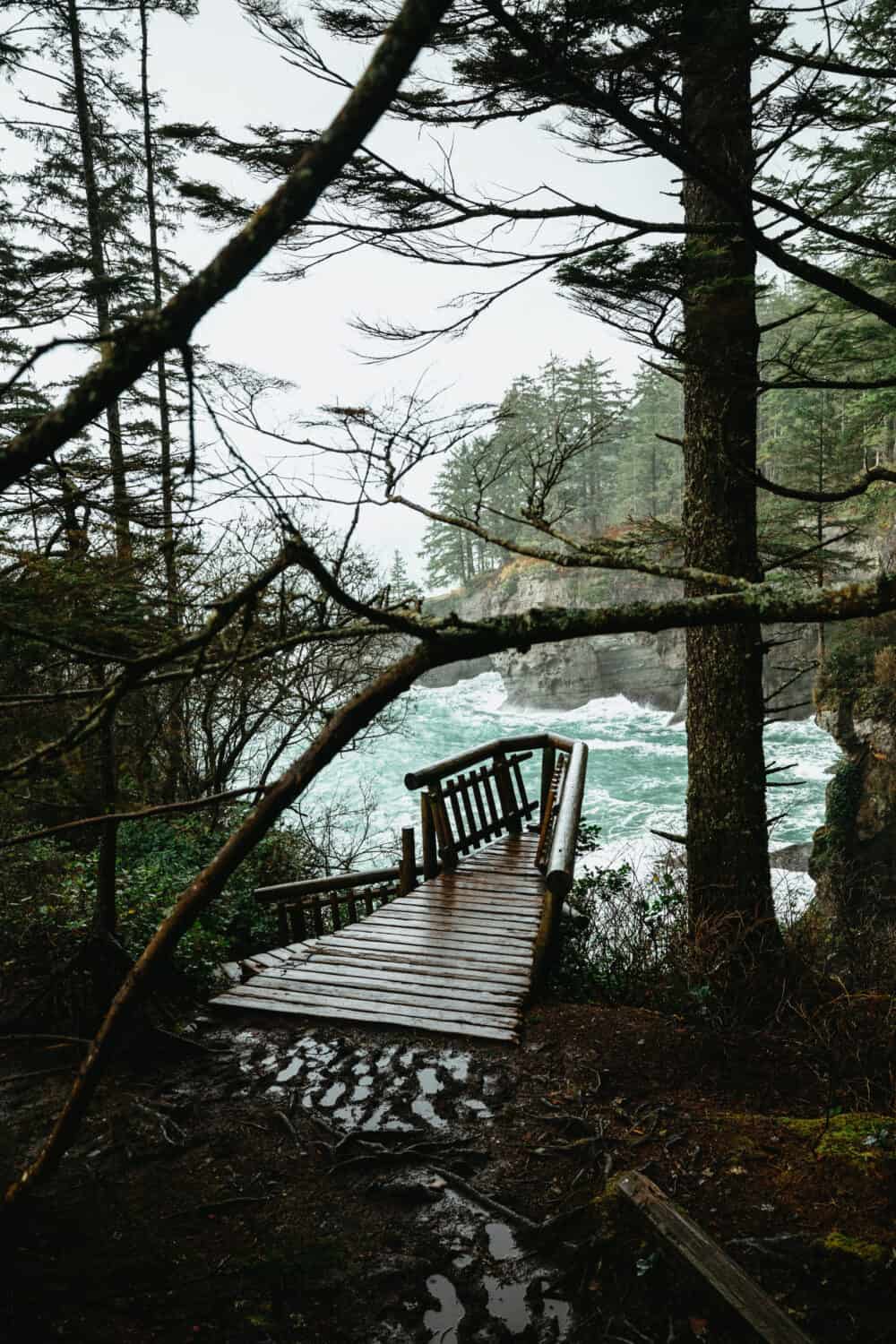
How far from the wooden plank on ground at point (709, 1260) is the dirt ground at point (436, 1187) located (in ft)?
0.29

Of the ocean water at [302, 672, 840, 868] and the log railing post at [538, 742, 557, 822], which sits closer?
the log railing post at [538, 742, 557, 822]

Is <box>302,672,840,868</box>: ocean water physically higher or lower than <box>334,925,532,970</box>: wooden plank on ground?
lower

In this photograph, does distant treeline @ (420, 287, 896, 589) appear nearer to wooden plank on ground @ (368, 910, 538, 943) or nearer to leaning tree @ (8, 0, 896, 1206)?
wooden plank on ground @ (368, 910, 538, 943)

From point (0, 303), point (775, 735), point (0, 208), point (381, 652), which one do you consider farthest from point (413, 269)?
point (775, 735)

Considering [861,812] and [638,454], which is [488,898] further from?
[638,454]

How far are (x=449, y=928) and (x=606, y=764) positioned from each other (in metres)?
18.9

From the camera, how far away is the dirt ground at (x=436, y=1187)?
8.10ft

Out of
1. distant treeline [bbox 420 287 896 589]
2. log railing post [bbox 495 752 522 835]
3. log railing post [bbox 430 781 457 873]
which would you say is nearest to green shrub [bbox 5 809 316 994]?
log railing post [bbox 430 781 457 873]

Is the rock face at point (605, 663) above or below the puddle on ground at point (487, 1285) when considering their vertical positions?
above

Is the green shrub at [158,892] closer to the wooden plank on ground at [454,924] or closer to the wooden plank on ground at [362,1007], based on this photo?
the wooden plank on ground at [362,1007]

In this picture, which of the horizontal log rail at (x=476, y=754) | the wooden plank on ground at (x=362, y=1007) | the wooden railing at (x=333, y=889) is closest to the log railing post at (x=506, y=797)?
the horizontal log rail at (x=476, y=754)

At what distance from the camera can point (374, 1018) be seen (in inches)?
184

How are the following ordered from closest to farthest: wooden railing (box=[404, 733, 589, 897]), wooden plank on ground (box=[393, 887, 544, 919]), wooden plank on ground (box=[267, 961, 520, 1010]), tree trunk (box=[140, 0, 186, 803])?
wooden plank on ground (box=[267, 961, 520, 1010]) < wooden plank on ground (box=[393, 887, 544, 919]) < wooden railing (box=[404, 733, 589, 897]) < tree trunk (box=[140, 0, 186, 803])

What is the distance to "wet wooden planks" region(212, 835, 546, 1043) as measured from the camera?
4750 mm
